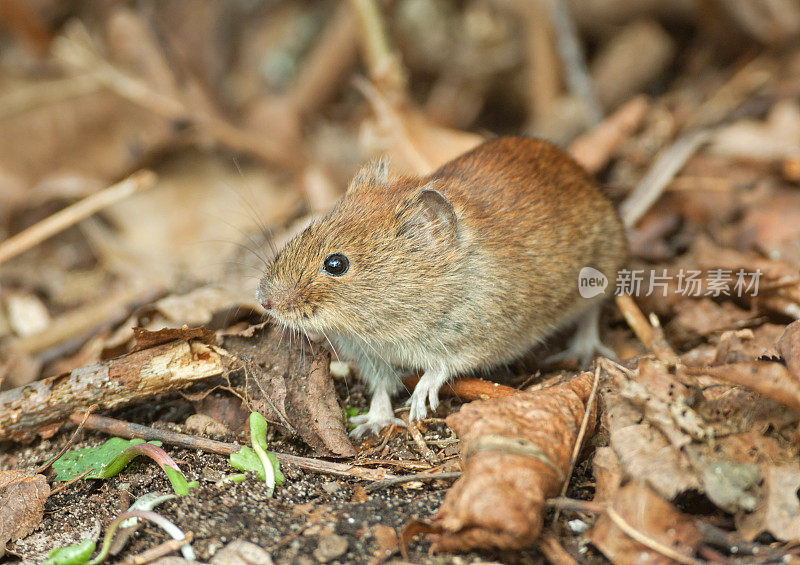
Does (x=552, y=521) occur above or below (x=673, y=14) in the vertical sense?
below

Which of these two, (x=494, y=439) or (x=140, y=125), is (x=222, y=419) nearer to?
(x=494, y=439)

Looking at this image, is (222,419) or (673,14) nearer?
(222,419)

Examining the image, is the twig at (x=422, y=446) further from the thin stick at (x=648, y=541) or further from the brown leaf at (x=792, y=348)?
the brown leaf at (x=792, y=348)

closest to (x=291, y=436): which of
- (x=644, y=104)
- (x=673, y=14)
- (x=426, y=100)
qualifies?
(x=644, y=104)

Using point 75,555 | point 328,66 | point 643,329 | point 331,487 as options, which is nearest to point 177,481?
point 75,555

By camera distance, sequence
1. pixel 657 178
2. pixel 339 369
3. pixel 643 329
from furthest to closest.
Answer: pixel 657 178 → pixel 643 329 → pixel 339 369

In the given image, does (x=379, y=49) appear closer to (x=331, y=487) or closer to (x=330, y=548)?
(x=331, y=487)
